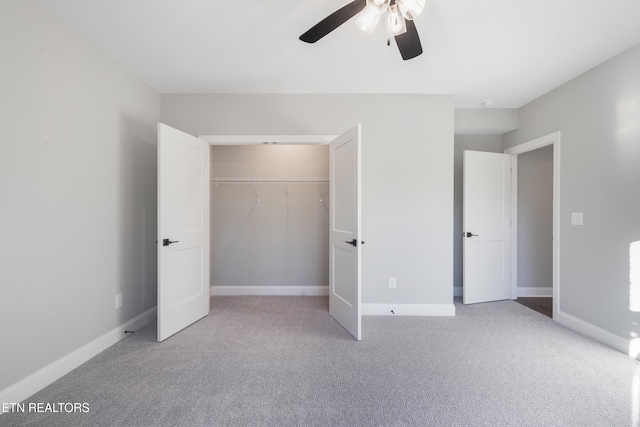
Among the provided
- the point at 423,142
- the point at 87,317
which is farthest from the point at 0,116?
the point at 423,142

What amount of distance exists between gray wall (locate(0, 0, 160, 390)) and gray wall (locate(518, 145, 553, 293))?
4.91 m

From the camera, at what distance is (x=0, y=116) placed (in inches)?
62.6

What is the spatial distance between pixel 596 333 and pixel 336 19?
3.53m

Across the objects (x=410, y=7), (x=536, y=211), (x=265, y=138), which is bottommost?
(x=536, y=211)

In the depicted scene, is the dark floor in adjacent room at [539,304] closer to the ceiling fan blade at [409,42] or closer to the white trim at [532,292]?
the white trim at [532,292]

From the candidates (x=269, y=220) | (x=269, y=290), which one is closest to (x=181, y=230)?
(x=269, y=220)

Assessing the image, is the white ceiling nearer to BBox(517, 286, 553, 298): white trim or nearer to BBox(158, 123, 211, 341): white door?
BBox(158, 123, 211, 341): white door

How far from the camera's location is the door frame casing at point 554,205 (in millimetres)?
2953

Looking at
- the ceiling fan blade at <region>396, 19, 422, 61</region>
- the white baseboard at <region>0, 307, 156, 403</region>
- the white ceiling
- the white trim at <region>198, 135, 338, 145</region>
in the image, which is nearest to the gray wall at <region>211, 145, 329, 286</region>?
the white trim at <region>198, 135, 338, 145</region>

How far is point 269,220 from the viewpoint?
393cm

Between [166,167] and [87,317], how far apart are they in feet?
4.56

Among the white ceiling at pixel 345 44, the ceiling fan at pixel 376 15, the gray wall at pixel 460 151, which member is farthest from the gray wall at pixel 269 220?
the ceiling fan at pixel 376 15

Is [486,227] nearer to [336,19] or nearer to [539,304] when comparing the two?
[539,304]

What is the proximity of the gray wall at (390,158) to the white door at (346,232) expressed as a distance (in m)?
0.36
